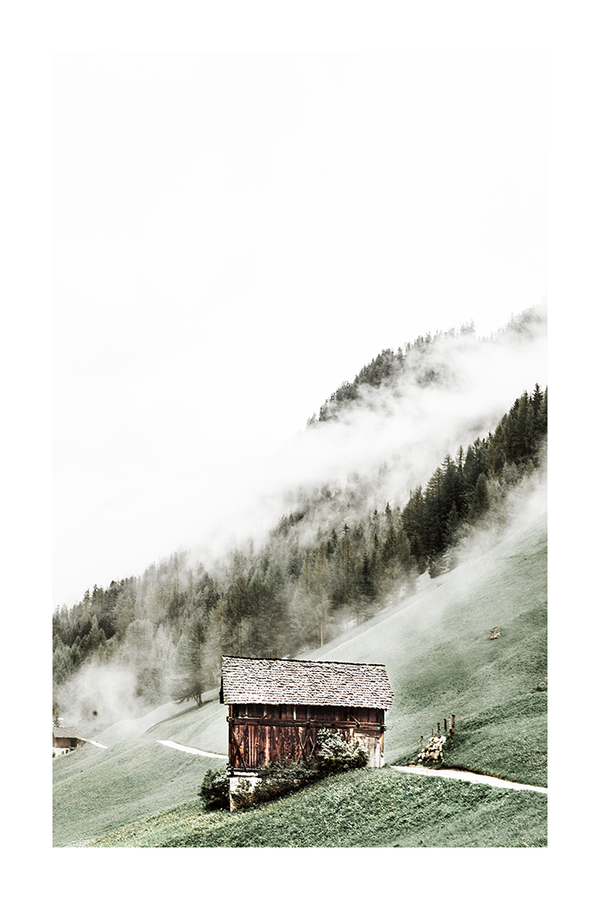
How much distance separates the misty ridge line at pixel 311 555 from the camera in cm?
4250

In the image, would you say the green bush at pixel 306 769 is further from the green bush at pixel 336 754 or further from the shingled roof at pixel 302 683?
the shingled roof at pixel 302 683

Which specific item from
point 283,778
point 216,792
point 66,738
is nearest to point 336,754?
point 283,778

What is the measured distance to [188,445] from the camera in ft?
119

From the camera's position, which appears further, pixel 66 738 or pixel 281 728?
pixel 66 738

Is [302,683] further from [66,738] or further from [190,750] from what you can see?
[66,738]

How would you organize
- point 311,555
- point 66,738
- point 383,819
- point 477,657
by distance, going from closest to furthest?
point 383,819
point 477,657
point 66,738
point 311,555

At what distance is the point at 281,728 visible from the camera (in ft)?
80.9

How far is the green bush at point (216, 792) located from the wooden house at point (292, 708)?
1784mm

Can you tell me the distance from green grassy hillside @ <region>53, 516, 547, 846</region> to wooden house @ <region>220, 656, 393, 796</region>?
154 cm

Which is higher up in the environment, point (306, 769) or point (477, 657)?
point (306, 769)

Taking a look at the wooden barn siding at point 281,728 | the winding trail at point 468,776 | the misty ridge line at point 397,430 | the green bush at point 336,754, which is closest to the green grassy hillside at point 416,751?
the winding trail at point 468,776

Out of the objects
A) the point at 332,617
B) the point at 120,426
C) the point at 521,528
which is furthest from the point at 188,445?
the point at 521,528

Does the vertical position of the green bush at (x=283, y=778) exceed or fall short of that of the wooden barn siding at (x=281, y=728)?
it falls short

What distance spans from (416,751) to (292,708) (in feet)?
18.3
